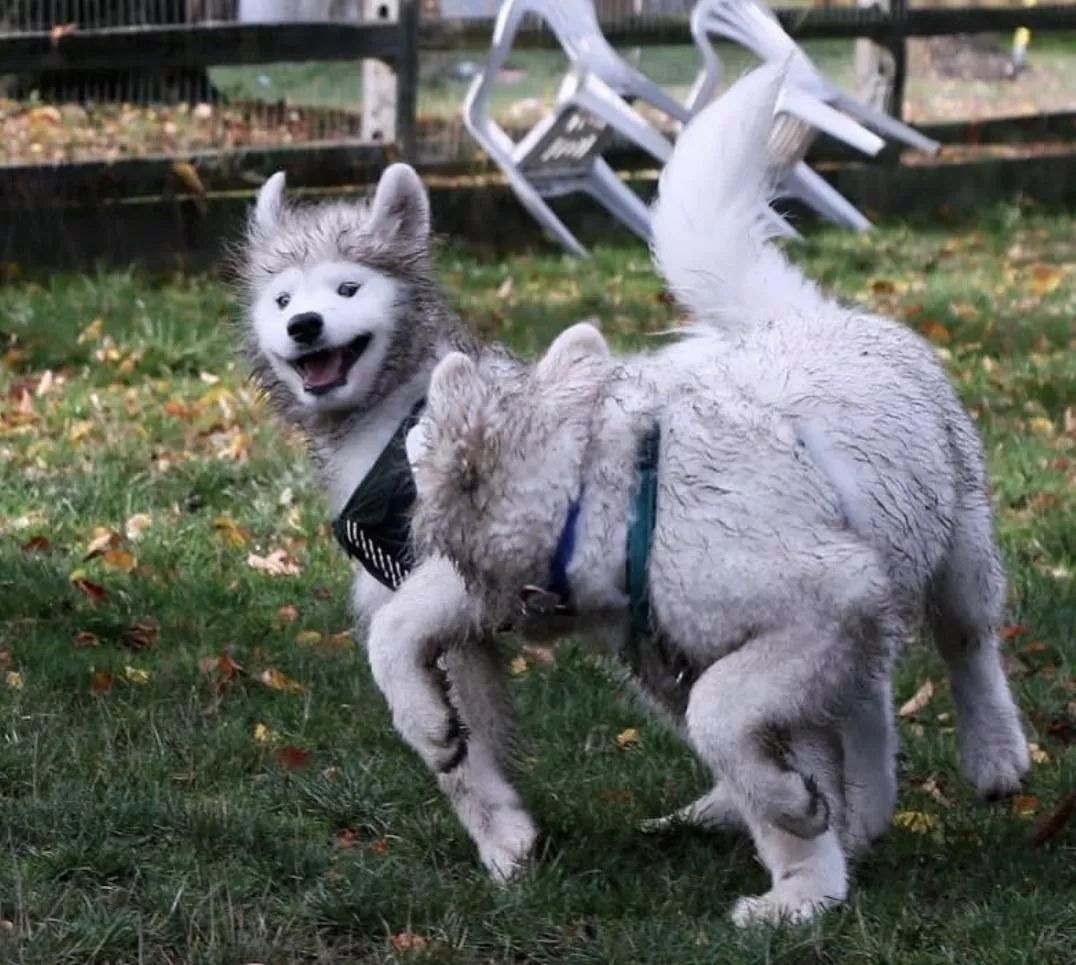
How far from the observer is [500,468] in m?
3.88

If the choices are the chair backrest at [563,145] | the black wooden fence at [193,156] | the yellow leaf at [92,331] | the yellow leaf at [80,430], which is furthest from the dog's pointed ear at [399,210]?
the chair backrest at [563,145]

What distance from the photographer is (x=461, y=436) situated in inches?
154

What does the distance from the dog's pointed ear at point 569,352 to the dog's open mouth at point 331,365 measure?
2.51ft

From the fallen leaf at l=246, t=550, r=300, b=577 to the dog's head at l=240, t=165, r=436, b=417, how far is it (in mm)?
1517

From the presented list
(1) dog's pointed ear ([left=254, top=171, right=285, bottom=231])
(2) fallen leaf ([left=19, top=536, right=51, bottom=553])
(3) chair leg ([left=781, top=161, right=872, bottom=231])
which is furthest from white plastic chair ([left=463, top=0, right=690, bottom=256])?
(1) dog's pointed ear ([left=254, top=171, right=285, bottom=231])

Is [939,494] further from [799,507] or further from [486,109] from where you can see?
[486,109]

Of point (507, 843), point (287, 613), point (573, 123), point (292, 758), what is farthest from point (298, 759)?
point (573, 123)

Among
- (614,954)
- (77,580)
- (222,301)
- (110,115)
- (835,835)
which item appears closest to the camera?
(614,954)

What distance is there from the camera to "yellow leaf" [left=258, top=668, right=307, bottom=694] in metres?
5.49

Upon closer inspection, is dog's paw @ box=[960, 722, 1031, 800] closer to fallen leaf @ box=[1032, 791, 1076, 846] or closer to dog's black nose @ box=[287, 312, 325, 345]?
fallen leaf @ box=[1032, 791, 1076, 846]

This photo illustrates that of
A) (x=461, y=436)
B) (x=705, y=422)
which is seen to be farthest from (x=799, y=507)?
(x=461, y=436)

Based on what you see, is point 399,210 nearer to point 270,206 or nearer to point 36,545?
point 270,206

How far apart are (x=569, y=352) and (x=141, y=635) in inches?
88.0

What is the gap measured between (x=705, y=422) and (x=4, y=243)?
776 centimetres
